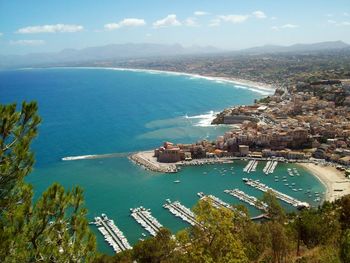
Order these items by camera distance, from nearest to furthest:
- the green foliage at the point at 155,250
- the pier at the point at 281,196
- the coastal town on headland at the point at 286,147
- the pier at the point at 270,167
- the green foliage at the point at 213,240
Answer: the green foliage at the point at 213,240, the green foliage at the point at 155,250, the pier at the point at 281,196, the pier at the point at 270,167, the coastal town on headland at the point at 286,147

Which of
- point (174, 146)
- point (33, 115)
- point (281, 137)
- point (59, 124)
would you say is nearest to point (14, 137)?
point (33, 115)

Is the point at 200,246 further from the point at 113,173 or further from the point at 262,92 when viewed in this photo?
the point at 262,92

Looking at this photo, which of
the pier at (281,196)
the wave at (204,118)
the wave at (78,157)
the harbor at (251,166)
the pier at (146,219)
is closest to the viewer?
the pier at (146,219)

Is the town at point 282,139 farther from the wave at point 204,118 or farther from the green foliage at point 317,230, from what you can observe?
the green foliage at point 317,230

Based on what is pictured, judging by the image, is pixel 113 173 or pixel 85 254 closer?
pixel 85 254

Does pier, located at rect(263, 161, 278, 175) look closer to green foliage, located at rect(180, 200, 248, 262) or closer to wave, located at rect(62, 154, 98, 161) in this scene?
wave, located at rect(62, 154, 98, 161)

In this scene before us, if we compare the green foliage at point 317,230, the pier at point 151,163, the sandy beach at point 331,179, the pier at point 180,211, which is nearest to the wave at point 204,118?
the pier at point 151,163

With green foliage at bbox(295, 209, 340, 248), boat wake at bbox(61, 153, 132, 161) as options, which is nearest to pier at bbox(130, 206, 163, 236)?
green foliage at bbox(295, 209, 340, 248)
